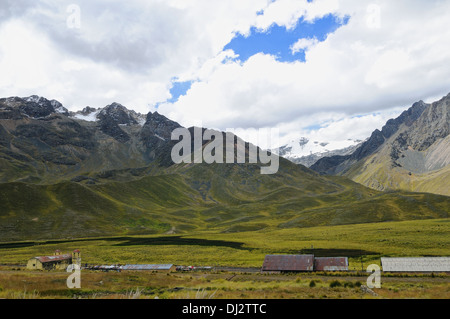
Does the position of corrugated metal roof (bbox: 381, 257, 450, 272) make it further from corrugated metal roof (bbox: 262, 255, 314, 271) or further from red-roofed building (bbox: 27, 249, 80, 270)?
red-roofed building (bbox: 27, 249, 80, 270)

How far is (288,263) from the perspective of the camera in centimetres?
6284

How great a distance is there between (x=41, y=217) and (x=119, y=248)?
85.6 meters

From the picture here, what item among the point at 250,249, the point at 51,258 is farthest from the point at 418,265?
the point at 51,258

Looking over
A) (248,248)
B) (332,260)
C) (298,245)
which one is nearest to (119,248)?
(248,248)

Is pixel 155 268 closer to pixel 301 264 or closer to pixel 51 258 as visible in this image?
pixel 51 258

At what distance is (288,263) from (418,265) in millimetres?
23522

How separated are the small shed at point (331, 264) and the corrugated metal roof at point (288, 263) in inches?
76.4

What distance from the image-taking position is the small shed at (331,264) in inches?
2420

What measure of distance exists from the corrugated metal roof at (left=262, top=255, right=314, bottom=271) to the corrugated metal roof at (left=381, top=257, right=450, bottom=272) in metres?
13.6

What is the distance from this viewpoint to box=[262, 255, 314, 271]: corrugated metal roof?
201 ft

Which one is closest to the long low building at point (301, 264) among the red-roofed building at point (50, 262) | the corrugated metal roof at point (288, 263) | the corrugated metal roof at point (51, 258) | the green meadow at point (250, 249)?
the corrugated metal roof at point (288, 263)

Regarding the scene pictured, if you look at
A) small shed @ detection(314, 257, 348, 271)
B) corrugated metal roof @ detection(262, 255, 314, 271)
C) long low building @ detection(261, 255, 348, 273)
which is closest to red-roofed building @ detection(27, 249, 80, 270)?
corrugated metal roof @ detection(262, 255, 314, 271)

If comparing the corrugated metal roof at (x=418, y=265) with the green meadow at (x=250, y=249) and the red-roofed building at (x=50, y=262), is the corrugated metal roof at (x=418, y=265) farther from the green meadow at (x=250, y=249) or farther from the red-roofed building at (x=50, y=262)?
the red-roofed building at (x=50, y=262)
